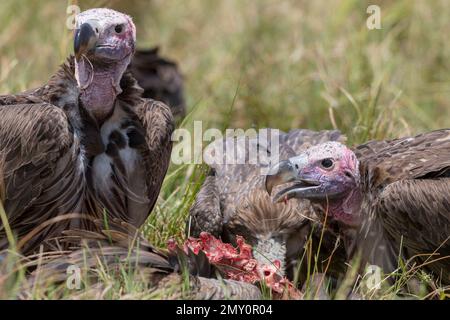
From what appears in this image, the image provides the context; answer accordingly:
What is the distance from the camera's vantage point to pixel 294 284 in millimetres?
6148

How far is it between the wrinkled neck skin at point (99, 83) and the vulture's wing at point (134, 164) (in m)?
0.16

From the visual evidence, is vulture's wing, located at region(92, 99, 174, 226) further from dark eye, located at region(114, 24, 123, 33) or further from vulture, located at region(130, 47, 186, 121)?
vulture, located at region(130, 47, 186, 121)

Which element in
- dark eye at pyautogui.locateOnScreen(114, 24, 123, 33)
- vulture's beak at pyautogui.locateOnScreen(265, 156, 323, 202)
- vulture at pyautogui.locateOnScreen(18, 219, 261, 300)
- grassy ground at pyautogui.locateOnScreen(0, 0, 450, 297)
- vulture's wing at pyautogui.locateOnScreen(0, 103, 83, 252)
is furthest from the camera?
grassy ground at pyautogui.locateOnScreen(0, 0, 450, 297)

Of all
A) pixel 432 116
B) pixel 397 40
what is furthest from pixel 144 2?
pixel 432 116

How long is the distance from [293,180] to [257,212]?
462 millimetres

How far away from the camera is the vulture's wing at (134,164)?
661cm

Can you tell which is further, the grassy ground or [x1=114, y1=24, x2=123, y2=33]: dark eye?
the grassy ground

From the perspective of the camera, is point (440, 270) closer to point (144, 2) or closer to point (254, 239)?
point (254, 239)

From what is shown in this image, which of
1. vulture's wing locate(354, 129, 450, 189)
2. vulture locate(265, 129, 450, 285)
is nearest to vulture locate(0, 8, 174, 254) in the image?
vulture locate(265, 129, 450, 285)

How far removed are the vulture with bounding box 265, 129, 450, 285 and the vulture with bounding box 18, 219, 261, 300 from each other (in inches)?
37.0

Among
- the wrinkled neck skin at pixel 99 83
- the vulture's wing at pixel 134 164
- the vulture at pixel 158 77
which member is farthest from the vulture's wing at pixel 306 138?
the vulture at pixel 158 77

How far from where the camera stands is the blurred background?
976cm

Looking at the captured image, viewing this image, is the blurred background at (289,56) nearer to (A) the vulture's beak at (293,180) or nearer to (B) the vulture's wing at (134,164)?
(A) the vulture's beak at (293,180)
